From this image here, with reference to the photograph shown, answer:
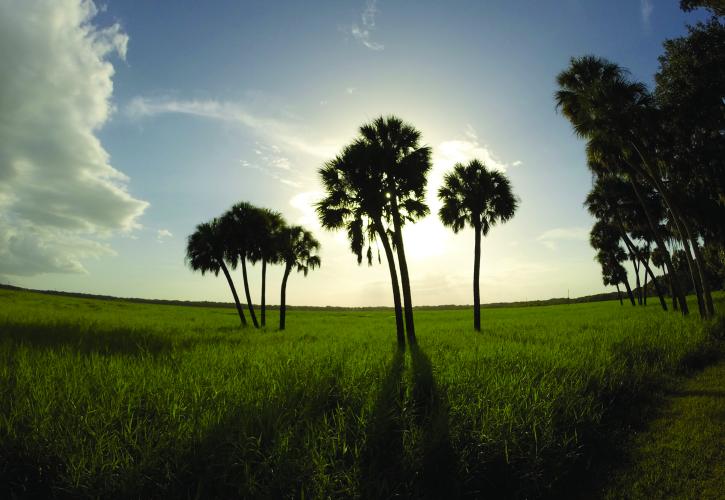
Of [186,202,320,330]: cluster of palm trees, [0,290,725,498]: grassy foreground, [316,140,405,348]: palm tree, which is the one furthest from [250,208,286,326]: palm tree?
[0,290,725,498]: grassy foreground

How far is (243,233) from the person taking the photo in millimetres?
29688

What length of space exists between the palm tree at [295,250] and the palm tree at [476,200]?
43.5ft

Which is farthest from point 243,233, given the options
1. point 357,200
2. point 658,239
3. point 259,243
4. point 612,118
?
point 658,239

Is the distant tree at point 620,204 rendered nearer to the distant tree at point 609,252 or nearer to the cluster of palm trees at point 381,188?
the distant tree at point 609,252

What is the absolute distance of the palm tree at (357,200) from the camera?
16.1m

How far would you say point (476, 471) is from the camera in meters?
3.77

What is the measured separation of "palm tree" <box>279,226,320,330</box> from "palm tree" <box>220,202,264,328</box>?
2463 mm

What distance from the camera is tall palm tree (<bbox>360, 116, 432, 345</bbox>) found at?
53.3ft

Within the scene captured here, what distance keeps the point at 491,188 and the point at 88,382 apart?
22.3 m

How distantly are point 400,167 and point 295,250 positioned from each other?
54.1 feet

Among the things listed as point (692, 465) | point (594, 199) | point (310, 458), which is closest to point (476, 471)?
point (310, 458)

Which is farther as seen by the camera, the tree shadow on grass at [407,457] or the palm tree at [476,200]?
the palm tree at [476,200]

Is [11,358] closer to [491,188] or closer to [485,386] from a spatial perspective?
[485,386]

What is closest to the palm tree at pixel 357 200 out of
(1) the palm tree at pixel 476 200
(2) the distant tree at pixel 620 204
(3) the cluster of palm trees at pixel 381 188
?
(3) the cluster of palm trees at pixel 381 188
